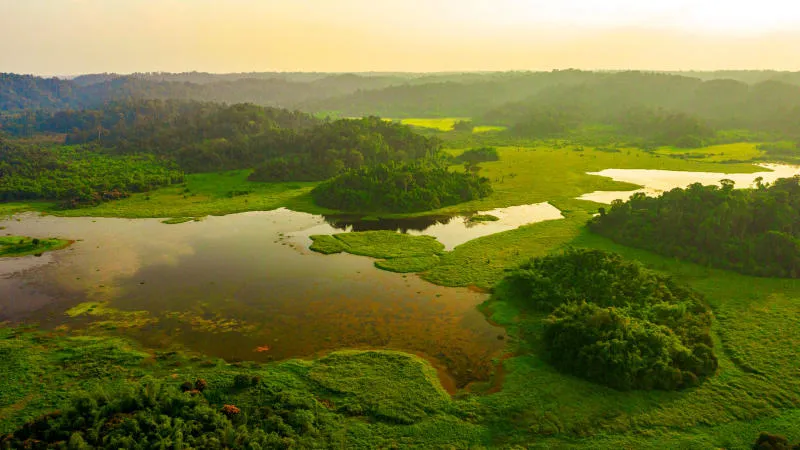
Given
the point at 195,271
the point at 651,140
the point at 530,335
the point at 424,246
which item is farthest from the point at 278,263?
the point at 651,140

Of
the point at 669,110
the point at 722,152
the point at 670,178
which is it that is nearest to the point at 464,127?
the point at 669,110

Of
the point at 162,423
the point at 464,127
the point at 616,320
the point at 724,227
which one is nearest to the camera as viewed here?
the point at 162,423

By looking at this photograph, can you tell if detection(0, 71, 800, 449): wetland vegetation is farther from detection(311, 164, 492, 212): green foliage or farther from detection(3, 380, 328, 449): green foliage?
detection(311, 164, 492, 212): green foliage

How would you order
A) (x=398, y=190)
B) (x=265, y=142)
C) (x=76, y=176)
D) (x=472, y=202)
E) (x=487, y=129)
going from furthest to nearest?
(x=487, y=129), (x=265, y=142), (x=76, y=176), (x=472, y=202), (x=398, y=190)

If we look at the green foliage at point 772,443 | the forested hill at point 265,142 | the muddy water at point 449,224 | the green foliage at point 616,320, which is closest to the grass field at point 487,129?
the forested hill at point 265,142

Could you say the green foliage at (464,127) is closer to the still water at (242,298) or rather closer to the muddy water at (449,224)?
the muddy water at (449,224)

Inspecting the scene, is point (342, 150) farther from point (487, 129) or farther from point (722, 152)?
point (487, 129)

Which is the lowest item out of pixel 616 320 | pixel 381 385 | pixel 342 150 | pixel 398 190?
pixel 381 385
